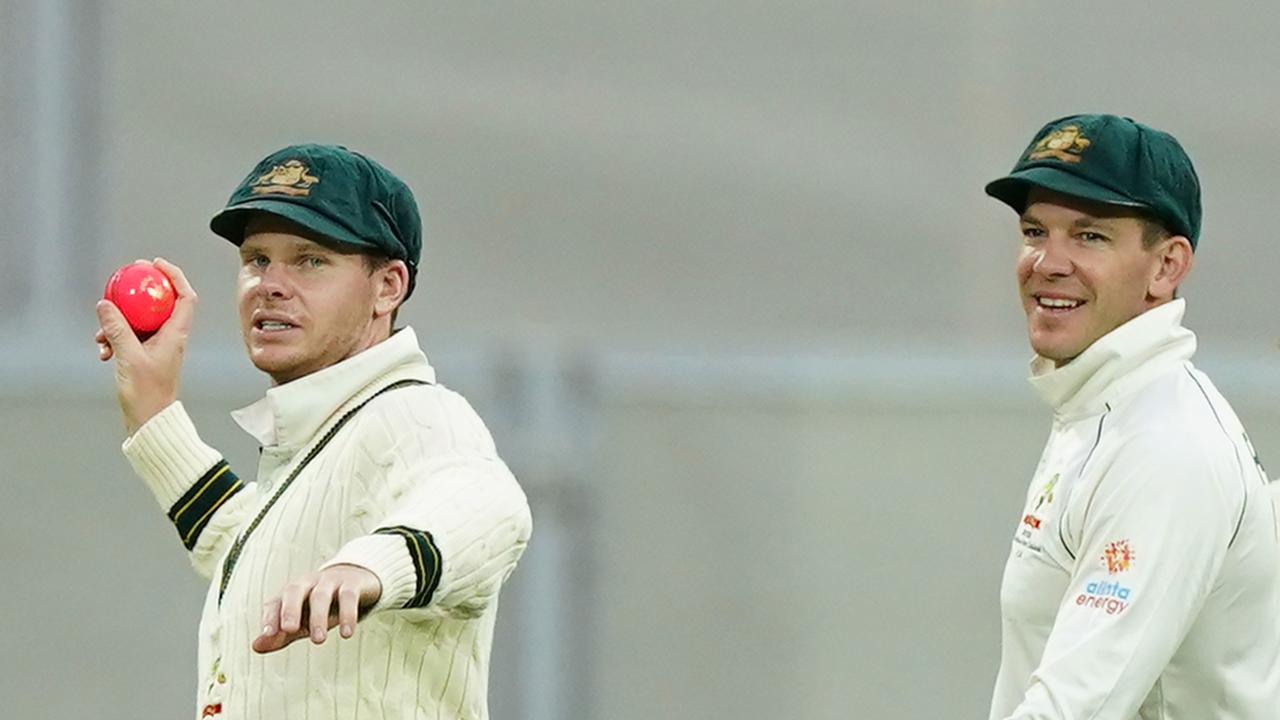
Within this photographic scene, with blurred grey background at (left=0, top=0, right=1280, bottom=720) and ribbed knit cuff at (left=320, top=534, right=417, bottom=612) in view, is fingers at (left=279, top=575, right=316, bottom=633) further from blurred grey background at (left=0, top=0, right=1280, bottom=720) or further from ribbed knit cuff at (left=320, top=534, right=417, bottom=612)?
blurred grey background at (left=0, top=0, right=1280, bottom=720)

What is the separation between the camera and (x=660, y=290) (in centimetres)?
646

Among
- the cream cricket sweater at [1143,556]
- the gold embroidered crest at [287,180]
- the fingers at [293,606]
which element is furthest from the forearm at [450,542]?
the cream cricket sweater at [1143,556]

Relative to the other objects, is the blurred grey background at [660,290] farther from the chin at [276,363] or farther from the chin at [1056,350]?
the chin at [1056,350]

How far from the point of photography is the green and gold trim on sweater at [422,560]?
10.2 ft

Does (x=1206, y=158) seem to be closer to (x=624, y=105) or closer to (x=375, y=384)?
(x=624, y=105)

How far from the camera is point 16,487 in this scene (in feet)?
20.7

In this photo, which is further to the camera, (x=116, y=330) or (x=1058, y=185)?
(x=116, y=330)

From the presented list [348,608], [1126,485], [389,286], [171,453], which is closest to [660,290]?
[171,453]

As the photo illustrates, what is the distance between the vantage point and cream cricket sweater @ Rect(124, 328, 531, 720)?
3277 mm

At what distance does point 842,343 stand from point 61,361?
1.93 m

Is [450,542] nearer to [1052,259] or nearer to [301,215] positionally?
[301,215]

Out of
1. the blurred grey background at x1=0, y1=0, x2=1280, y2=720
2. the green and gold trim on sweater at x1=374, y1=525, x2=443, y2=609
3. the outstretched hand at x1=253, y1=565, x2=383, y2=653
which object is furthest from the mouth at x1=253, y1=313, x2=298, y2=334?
the blurred grey background at x1=0, y1=0, x2=1280, y2=720

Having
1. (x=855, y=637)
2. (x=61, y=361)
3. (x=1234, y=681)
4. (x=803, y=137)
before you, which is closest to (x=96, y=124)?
(x=61, y=361)

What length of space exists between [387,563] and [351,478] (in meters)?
0.46
